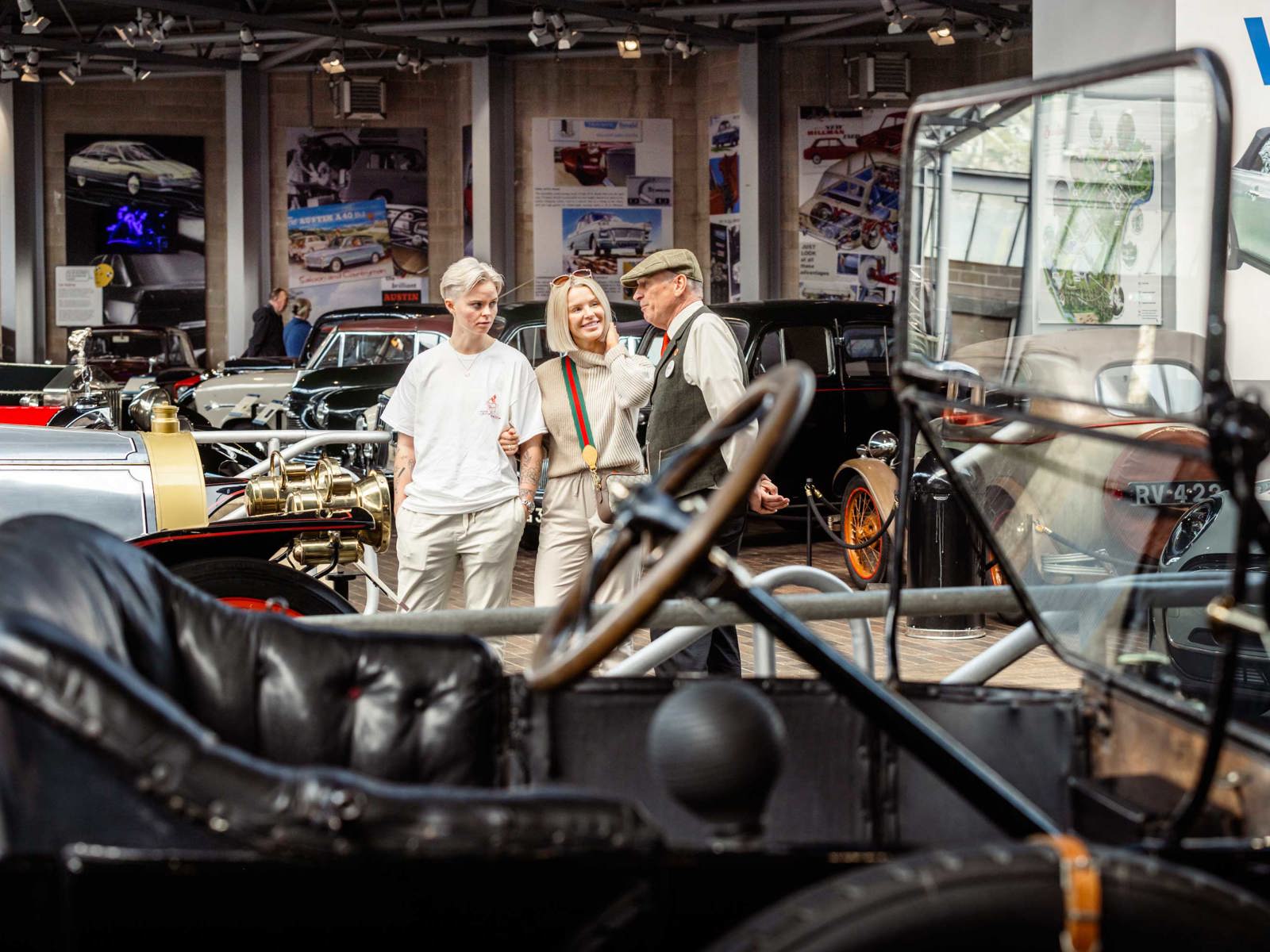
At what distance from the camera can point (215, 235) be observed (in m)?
23.0

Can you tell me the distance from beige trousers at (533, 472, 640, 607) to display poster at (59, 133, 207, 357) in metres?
18.7

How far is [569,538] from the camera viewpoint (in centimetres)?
537

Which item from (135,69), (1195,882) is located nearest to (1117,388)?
(1195,882)

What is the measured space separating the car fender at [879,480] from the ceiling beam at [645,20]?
352 inches

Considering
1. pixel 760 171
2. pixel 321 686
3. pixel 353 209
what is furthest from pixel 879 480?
pixel 353 209

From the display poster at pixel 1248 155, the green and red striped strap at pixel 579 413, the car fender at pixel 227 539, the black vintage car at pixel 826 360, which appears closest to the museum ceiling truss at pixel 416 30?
the black vintage car at pixel 826 360

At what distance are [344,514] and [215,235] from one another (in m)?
18.8

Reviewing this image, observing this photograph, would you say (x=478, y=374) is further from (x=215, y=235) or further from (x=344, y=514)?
(x=215, y=235)

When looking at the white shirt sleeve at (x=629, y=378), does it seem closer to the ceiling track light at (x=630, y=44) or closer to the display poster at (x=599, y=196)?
the ceiling track light at (x=630, y=44)

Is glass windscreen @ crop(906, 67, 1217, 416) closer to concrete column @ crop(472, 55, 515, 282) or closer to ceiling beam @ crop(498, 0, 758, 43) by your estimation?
ceiling beam @ crop(498, 0, 758, 43)

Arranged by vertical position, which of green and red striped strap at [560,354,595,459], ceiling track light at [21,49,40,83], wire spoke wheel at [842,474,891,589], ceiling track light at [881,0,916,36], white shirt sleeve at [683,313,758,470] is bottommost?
wire spoke wheel at [842,474,891,589]


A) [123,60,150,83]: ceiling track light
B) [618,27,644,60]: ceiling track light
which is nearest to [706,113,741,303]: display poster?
[618,27,644,60]: ceiling track light

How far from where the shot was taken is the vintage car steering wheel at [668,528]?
198 centimetres

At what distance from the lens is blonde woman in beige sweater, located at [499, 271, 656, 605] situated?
5.38 metres
